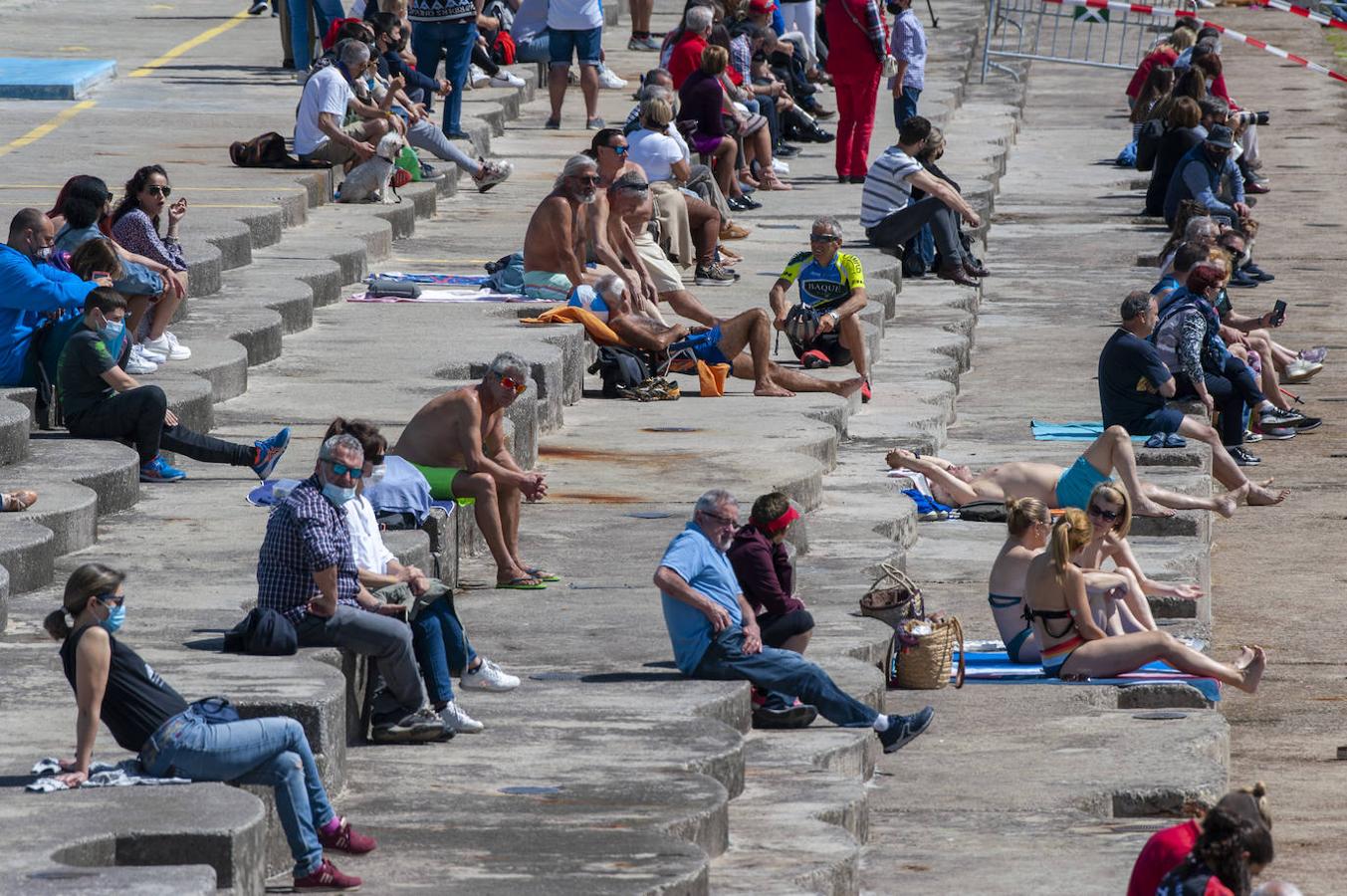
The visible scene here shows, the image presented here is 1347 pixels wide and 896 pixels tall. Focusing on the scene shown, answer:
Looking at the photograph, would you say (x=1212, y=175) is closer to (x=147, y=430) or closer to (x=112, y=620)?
(x=147, y=430)

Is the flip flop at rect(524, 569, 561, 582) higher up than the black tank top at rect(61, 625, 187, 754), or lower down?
lower down

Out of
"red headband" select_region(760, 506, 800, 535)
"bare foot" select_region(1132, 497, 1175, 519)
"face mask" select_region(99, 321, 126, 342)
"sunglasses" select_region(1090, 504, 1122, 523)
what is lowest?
"bare foot" select_region(1132, 497, 1175, 519)

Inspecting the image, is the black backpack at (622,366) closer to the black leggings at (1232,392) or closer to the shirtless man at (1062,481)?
the shirtless man at (1062,481)

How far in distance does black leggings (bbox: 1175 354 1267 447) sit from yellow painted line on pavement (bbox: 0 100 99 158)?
9.08 metres

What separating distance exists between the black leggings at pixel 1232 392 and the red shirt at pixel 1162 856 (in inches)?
358

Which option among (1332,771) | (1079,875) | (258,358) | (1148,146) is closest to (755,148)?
(1148,146)

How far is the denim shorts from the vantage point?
22.8 metres

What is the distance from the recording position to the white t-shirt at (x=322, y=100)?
59.0ft

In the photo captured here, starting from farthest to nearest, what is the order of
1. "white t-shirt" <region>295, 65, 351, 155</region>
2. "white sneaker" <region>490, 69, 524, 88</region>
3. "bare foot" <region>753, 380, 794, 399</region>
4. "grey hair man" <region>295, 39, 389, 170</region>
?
"white sneaker" <region>490, 69, 524, 88</region> < "grey hair man" <region>295, 39, 389, 170</region> < "white t-shirt" <region>295, 65, 351, 155</region> < "bare foot" <region>753, 380, 794, 399</region>

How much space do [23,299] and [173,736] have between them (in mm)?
4688

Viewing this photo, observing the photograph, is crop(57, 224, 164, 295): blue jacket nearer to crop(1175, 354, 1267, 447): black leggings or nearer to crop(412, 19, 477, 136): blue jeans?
crop(1175, 354, 1267, 447): black leggings

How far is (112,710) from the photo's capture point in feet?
24.7

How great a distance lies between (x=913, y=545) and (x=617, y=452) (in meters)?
1.69

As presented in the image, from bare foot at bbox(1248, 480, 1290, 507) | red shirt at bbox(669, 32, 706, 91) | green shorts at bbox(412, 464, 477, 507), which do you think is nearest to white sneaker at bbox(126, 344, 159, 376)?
green shorts at bbox(412, 464, 477, 507)
